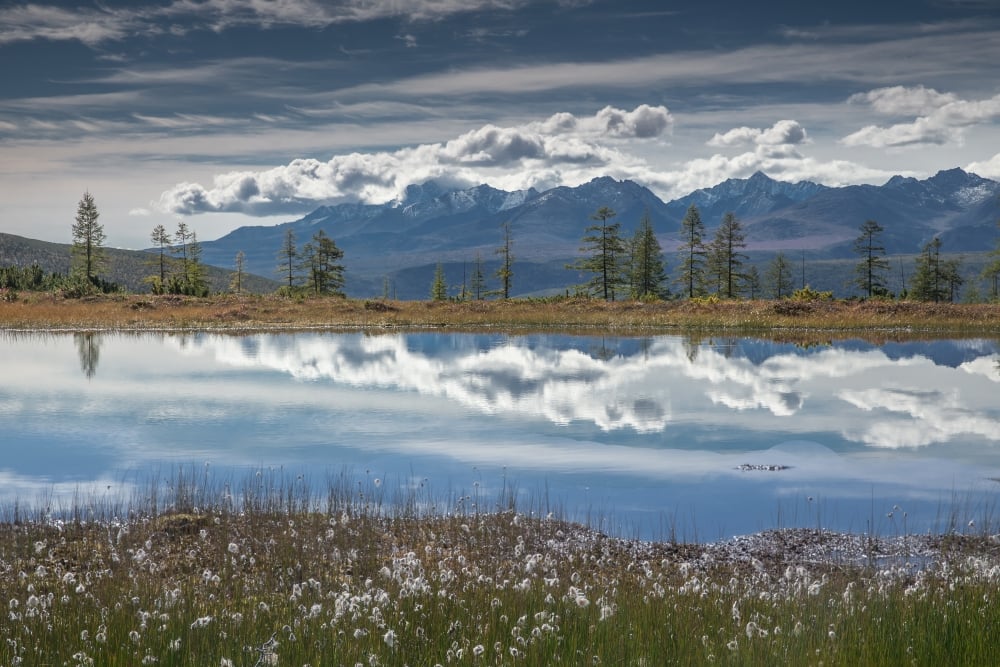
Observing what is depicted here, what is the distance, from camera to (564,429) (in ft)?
82.8

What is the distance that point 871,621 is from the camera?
27.1ft

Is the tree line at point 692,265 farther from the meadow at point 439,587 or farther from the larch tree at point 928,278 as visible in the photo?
the meadow at point 439,587

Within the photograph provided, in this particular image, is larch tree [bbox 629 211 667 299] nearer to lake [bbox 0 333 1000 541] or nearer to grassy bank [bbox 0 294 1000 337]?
grassy bank [bbox 0 294 1000 337]

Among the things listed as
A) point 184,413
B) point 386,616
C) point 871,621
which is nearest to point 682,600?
point 871,621

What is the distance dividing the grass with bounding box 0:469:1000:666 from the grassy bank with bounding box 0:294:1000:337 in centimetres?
5301

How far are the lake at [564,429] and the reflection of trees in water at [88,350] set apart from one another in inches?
16.5

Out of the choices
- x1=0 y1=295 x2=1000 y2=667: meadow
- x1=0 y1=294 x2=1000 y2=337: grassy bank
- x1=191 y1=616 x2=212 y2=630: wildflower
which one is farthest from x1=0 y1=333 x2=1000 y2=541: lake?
x1=0 y1=294 x2=1000 y2=337: grassy bank

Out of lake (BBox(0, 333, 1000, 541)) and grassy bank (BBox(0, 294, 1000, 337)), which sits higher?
grassy bank (BBox(0, 294, 1000, 337))

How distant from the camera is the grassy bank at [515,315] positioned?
6694 centimetres

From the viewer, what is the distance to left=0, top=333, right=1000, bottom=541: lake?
55.7 feet

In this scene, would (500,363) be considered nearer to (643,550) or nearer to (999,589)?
(643,550)

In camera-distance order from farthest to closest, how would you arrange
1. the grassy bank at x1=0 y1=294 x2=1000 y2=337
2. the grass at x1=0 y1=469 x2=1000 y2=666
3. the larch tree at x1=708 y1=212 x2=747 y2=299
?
the larch tree at x1=708 y1=212 x2=747 y2=299 → the grassy bank at x1=0 y1=294 x2=1000 y2=337 → the grass at x1=0 y1=469 x2=1000 y2=666

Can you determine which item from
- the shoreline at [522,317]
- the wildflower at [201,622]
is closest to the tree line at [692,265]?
the shoreline at [522,317]

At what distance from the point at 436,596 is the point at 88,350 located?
45593 mm
